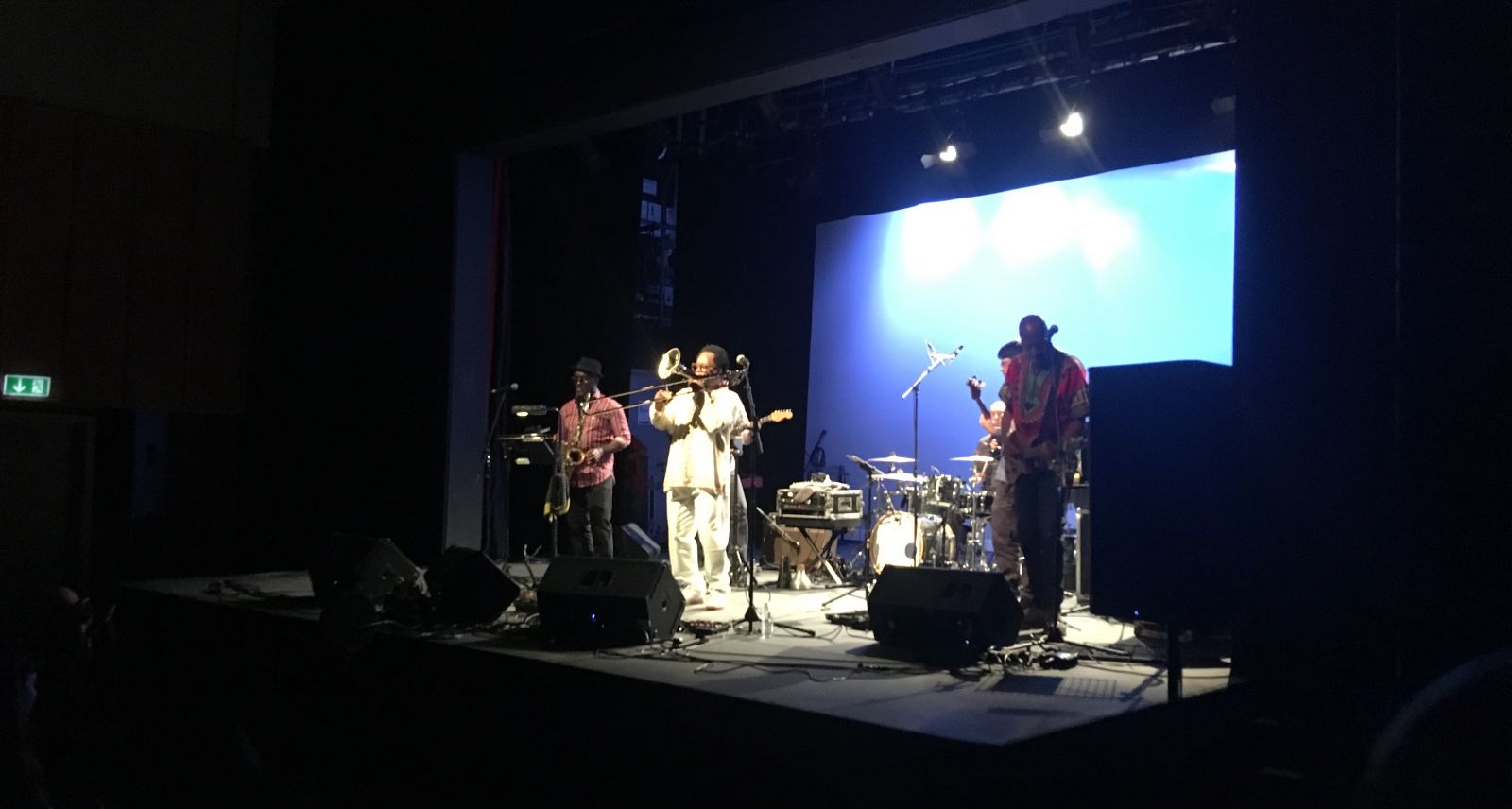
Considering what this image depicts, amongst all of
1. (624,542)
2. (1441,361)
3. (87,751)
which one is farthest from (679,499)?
(1441,361)

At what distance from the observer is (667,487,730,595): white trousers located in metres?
6.83

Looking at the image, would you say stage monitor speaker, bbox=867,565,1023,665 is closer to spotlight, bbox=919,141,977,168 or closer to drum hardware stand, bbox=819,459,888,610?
drum hardware stand, bbox=819,459,888,610

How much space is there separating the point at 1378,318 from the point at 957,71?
205 inches

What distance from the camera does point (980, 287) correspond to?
31.5 feet

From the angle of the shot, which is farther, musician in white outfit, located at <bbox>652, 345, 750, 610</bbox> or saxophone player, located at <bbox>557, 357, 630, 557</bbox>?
saxophone player, located at <bbox>557, 357, 630, 557</bbox>

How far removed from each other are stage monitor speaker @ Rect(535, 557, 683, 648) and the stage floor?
93 millimetres

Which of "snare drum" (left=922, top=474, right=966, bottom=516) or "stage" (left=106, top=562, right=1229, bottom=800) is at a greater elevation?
"snare drum" (left=922, top=474, right=966, bottom=516)

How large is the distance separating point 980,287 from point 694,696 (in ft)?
20.9

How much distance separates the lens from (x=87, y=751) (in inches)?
139

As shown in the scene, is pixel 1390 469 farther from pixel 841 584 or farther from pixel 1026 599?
pixel 841 584

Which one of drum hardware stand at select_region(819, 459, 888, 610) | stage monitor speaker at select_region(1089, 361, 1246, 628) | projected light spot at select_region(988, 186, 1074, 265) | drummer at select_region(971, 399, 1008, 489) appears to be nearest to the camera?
stage monitor speaker at select_region(1089, 361, 1246, 628)

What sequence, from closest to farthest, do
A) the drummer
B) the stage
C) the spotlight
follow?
1. the stage
2. the drummer
3. the spotlight

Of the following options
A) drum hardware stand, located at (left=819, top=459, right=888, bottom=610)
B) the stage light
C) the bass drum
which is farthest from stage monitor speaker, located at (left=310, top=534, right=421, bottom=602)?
the stage light

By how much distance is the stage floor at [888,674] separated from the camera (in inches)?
142
